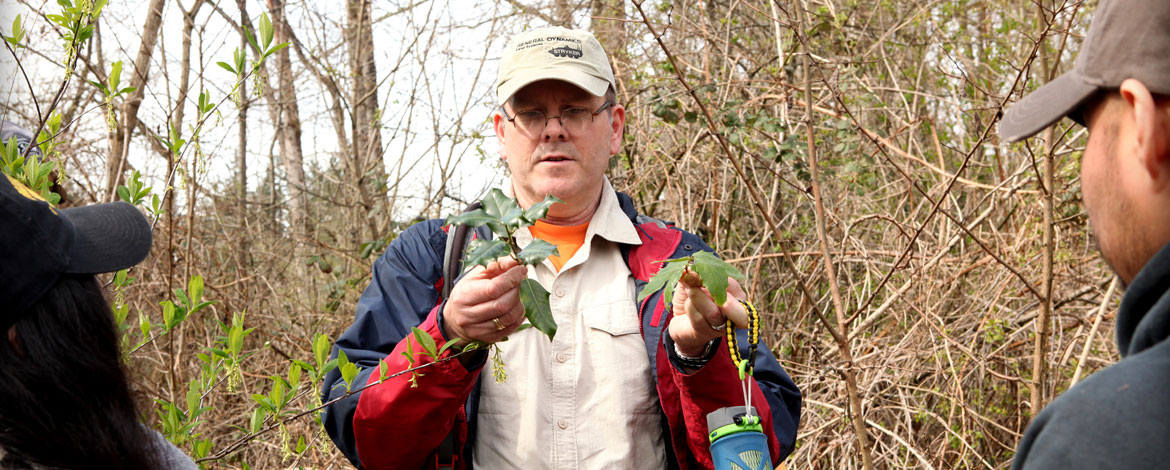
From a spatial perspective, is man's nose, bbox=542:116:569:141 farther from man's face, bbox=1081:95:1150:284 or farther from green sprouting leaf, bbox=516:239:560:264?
man's face, bbox=1081:95:1150:284

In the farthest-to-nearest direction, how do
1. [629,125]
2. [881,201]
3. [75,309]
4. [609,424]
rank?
[629,125] → [881,201] → [609,424] → [75,309]

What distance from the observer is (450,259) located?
2359mm

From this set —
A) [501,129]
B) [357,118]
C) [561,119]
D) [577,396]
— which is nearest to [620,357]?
[577,396]

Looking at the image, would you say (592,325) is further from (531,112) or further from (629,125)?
(629,125)

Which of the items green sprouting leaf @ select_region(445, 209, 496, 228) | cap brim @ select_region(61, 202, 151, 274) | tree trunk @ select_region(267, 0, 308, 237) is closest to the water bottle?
green sprouting leaf @ select_region(445, 209, 496, 228)

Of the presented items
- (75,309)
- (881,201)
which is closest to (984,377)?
(881,201)

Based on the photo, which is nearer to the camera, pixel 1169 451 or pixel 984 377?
pixel 1169 451

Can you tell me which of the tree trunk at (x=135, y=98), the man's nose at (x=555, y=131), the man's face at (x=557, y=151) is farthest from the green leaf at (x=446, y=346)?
the tree trunk at (x=135, y=98)

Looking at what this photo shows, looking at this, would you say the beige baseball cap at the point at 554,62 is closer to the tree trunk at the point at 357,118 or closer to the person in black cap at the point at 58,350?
the person in black cap at the point at 58,350

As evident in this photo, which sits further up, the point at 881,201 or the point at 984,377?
the point at 881,201

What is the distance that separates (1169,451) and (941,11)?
5632 millimetres

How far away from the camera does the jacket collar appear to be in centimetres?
107

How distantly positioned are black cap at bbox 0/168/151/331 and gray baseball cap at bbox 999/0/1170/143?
1.43 metres

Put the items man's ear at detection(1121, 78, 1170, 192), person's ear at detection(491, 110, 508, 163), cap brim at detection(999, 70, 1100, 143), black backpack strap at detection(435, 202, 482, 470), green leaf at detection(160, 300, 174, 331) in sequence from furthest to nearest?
1. person's ear at detection(491, 110, 508, 163)
2. black backpack strap at detection(435, 202, 482, 470)
3. green leaf at detection(160, 300, 174, 331)
4. cap brim at detection(999, 70, 1100, 143)
5. man's ear at detection(1121, 78, 1170, 192)
